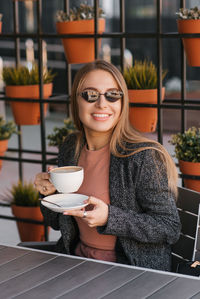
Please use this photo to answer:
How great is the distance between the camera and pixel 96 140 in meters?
2.02

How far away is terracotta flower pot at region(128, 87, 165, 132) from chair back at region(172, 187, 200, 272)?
31.0 inches

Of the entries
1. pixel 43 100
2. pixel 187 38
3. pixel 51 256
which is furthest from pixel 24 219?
pixel 51 256

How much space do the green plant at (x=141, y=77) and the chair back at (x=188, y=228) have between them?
32.3 inches

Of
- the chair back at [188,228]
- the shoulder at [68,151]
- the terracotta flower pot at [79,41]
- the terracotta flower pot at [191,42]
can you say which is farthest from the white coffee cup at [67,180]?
the terracotta flower pot at [79,41]

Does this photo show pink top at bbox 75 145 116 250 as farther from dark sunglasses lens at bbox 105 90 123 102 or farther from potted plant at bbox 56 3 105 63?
potted plant at bbox 56 3 105 63

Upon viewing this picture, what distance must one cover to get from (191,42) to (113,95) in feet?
2.60

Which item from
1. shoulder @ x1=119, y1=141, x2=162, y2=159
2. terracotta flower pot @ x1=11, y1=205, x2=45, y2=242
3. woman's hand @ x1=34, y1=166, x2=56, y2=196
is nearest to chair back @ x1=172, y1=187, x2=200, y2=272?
shoulder @ x1=119, y1=141, x2=162, y2=159

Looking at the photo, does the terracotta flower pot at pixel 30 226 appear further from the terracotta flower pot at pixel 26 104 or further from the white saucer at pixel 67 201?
the white saucer at pixel 67 201

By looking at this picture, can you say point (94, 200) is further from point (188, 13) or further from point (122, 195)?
point (188, 13)

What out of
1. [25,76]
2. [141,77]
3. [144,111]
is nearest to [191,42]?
[141,77]

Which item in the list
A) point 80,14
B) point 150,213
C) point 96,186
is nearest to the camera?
point 150,213

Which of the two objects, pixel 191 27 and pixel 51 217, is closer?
pixel 51 217

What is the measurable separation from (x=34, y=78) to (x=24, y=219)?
0.80 meters

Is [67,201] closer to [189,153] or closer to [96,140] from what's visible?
[96,140]
